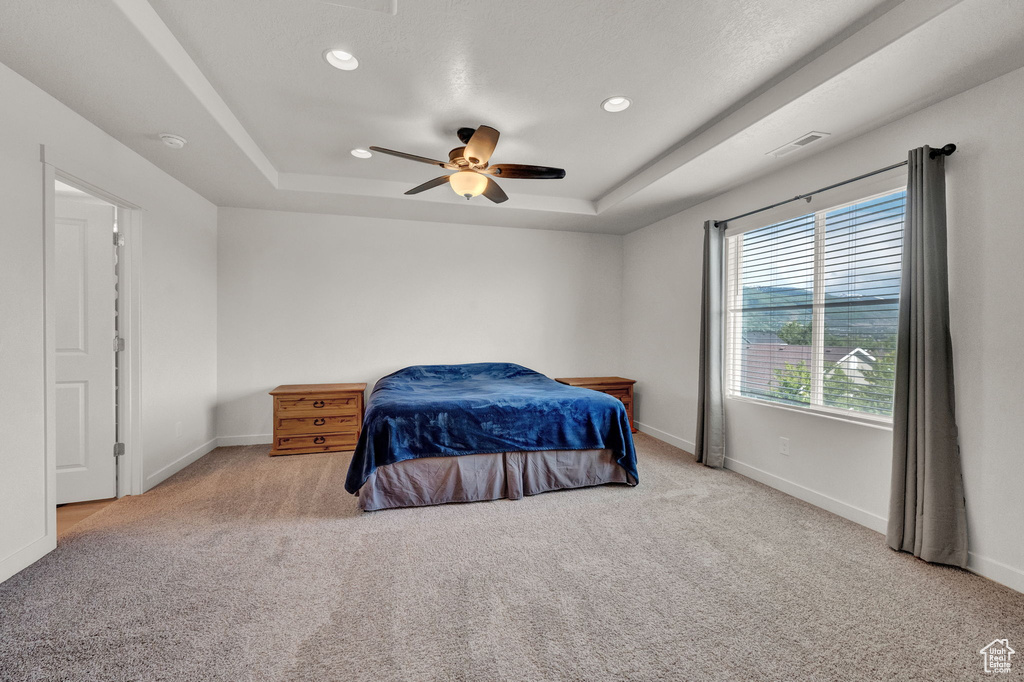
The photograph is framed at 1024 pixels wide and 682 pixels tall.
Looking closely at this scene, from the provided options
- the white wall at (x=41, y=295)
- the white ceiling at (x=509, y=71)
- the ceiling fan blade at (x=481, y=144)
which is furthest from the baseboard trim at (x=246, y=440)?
the ceiling fan blade at (x=481, y=144)

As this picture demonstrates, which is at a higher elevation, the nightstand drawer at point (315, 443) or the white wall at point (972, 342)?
the white wall at point (972, 342)

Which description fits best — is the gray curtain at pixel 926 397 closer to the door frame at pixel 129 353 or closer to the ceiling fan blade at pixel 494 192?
the ceiling fan blade at pixel 494 192

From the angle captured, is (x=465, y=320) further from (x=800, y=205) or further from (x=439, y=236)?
(x=800, y=205)

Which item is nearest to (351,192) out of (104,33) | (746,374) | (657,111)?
(104,33)

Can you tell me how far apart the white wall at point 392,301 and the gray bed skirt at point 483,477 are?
2.04 metres

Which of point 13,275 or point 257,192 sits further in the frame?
point 257,192

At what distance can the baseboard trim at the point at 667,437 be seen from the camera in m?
4.30

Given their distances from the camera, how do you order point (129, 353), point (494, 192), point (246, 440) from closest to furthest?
point (129, 353)
point (494, 192)
point (246, 440)

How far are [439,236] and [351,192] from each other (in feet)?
3.84

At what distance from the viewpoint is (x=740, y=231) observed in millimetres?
3693

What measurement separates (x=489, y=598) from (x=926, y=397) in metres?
2.41

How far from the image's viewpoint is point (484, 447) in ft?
9.98

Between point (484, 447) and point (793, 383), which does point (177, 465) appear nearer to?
point (484, 447)

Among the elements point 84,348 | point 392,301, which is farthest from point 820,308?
point 84,348
